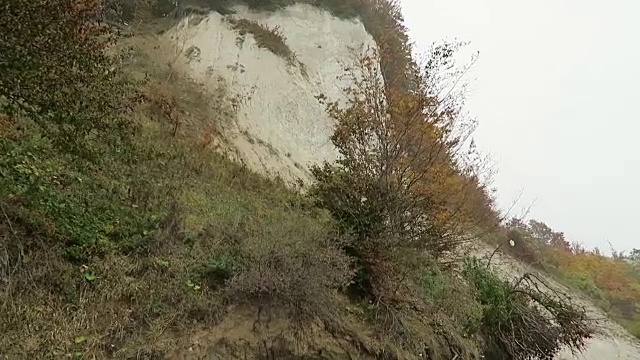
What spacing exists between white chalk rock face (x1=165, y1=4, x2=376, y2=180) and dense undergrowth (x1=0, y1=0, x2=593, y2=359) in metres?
2.30

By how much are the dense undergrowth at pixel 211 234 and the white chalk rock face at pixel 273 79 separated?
2.30 metres

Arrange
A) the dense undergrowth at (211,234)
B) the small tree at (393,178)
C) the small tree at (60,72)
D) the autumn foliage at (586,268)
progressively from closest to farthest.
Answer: the small tree at (60,72) < the dense undergrowth at (211,234) < the small tree at (393,178) < the autumn foliage at (586,268)

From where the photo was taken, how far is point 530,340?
11766 mm

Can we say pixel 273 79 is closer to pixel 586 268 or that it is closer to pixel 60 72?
pixel 60 72

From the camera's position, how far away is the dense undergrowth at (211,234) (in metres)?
6.60

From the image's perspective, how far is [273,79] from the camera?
1727 centimetres

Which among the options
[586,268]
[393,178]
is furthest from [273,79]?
[586,268]

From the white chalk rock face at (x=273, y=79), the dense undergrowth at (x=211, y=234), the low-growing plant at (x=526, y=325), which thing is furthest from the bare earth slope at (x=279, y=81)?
the low-growing plant at (x=526, y=325)

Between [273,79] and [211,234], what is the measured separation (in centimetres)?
917

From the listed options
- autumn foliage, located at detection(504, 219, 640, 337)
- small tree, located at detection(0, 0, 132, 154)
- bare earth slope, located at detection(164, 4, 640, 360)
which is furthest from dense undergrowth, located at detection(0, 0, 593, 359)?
autumn foliage, located at detection(504, 219, 640, 337)

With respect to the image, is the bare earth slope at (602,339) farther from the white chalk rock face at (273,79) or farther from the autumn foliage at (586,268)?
the white chalk rock face at (273,79)

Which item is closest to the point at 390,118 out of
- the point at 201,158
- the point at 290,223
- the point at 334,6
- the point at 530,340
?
the point at 290,223

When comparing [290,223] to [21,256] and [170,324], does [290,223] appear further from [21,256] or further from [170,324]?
[21,256]

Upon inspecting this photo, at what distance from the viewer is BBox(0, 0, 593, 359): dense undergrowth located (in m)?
6.60
